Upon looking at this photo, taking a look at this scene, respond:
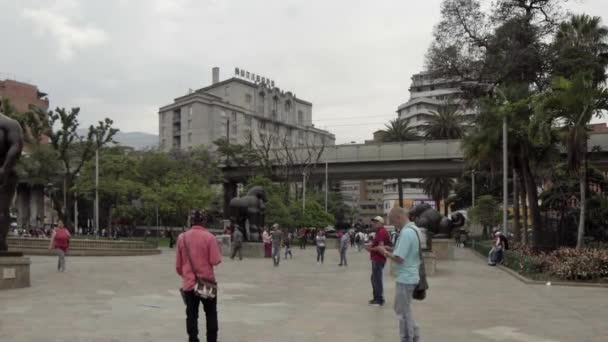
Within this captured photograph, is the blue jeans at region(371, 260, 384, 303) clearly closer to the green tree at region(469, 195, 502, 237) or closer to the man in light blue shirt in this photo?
the man in light blue shirt

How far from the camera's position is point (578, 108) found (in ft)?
64.9

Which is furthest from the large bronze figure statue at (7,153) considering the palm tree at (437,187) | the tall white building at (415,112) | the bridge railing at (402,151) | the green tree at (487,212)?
the tall white building at (415,112)

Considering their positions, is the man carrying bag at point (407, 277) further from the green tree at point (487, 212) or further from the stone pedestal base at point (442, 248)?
the green tree at point (487, 212)

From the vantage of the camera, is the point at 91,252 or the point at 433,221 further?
the point at 433,221

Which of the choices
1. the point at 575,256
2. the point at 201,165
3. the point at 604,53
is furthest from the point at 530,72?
the point at 201,165

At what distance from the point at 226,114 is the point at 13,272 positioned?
81.3 m

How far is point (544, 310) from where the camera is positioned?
11.7 m

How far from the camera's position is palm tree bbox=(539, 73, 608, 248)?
19.5 m

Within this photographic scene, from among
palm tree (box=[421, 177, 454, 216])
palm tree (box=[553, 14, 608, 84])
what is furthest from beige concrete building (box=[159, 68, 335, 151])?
palm tree (box=[553, 14, 608, 84])

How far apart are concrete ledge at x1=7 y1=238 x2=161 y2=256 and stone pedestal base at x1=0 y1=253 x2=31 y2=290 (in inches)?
647

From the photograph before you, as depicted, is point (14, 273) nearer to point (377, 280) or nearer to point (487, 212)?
point (377, 280)

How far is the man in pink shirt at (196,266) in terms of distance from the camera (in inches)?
279

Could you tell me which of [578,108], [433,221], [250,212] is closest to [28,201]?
[250,212]

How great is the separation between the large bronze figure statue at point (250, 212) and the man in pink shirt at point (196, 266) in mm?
23683
